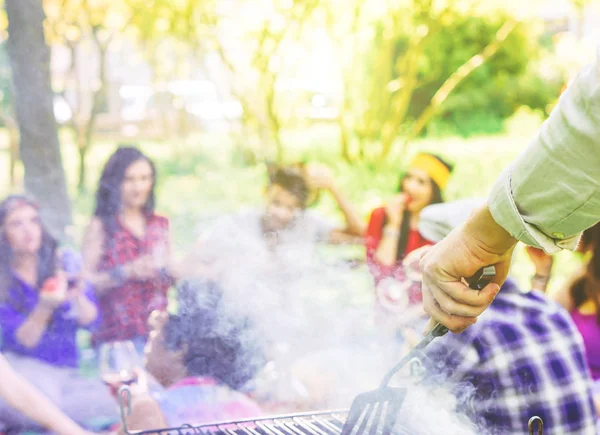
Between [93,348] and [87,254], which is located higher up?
[87,254]

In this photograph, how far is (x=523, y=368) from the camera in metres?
1.72

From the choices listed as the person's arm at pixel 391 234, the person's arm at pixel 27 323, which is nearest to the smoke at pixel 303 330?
the person's arm at pixel 391 234

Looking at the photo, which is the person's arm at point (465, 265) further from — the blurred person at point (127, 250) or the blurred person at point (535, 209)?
the blurred person at point (127, 250)

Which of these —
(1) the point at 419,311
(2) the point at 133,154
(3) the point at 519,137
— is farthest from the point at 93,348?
(3) the point at 519,137

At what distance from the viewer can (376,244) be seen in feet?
12.5

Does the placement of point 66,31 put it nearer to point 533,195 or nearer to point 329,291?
point 329,291

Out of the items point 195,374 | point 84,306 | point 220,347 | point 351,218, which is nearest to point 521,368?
point 220,347

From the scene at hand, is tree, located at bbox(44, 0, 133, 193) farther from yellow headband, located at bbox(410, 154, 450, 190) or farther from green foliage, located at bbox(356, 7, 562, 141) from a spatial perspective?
yellow headband, located at bbox(410, 154, 450, 190)

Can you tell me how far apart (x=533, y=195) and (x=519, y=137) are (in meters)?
7.18

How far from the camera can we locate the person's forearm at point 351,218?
396 centimetres

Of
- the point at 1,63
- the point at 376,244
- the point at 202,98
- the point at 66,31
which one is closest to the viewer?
the point at 376,244

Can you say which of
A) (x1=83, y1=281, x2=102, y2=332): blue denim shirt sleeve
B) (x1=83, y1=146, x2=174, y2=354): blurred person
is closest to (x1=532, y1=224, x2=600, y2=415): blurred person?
(x1=83, y1=146, x2=174, y2=354): blurred person

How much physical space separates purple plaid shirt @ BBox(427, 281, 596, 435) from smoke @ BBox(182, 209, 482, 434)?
0.32 ft

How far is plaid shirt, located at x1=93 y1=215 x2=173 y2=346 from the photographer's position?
305 cm
